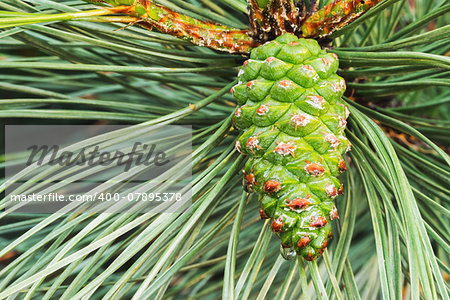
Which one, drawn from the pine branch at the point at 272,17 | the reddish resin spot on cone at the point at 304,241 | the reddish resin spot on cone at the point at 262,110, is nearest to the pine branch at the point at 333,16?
the pine branch at the point at 272,17

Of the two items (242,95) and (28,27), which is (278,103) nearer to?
(242,95)

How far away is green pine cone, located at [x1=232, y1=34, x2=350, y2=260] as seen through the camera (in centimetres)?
40

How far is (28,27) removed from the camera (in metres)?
0.45

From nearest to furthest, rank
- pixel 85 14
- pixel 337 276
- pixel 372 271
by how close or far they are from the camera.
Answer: pixel 85 14 → pixel 337 276 → pixel 372 271

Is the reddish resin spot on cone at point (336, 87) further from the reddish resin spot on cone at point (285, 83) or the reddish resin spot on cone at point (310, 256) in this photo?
the reddish resin spot on cone at point (310, 256)

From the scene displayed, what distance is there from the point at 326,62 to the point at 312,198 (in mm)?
139

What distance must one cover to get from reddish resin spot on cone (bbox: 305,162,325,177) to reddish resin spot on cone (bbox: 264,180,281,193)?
0.10 ft

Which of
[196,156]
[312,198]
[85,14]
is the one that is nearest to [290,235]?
[312,198]

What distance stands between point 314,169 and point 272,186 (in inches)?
1.7

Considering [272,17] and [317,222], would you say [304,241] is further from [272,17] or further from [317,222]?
[272,17]

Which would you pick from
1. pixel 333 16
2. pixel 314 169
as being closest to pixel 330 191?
pixel 314 169

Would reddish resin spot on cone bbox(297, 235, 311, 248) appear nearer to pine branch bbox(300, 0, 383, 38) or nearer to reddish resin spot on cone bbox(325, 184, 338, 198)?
reddish resin spot on cone bbox(325, 184, 338, 198)

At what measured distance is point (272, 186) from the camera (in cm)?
40

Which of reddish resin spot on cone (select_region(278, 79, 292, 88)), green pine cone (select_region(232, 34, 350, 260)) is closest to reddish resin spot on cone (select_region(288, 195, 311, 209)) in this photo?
green pine cone (select_region(232, 34, 350, 260))
